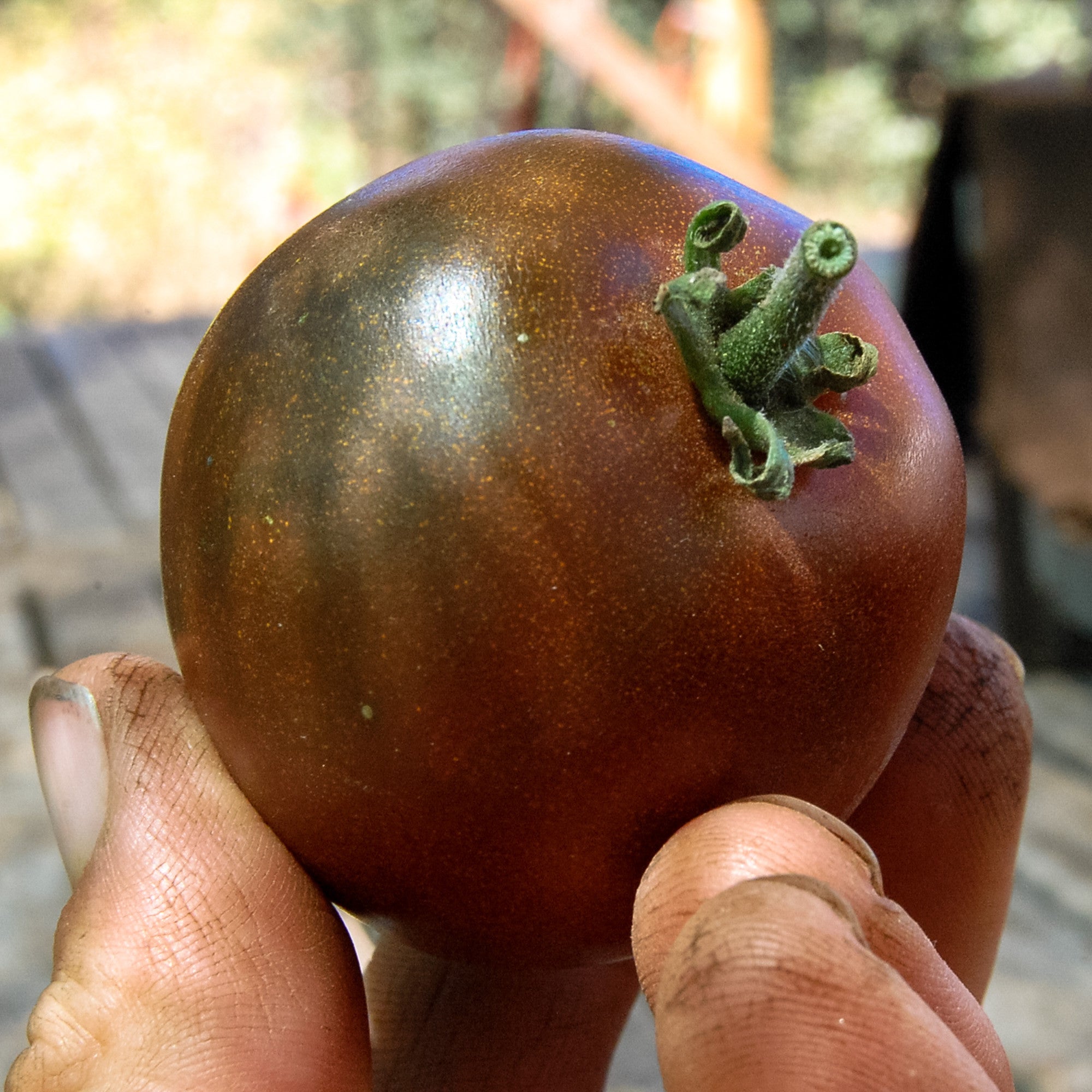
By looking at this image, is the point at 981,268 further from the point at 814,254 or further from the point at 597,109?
the point at 597,109

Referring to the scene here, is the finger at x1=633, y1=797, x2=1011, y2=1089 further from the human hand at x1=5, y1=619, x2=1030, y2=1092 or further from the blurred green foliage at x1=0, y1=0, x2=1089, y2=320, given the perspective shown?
the blurred green foliage at x1=0, y1=0, x2=1089, y2=320

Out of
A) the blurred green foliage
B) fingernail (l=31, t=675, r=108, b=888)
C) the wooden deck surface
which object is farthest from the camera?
the blurred green foliage

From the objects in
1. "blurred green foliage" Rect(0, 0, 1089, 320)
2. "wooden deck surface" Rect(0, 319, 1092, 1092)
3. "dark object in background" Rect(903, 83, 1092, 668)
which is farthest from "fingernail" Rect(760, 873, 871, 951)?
"blurred green foliage" Rect(0, 0, 1089, 320)

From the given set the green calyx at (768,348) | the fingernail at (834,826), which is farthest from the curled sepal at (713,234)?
the fingernail at (834,826)

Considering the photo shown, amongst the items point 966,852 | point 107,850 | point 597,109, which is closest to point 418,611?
point 107,850

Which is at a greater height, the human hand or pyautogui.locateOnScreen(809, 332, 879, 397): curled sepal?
pyautogui.locateOnScreen(809, 332, 879, 397): curled sepal

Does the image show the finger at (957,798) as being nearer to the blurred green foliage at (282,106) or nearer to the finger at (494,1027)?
the finger at (494,1027)

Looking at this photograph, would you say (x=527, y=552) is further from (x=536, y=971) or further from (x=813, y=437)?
(x=536, y=971)

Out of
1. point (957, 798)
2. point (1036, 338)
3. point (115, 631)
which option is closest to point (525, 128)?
point (1036, 338)
